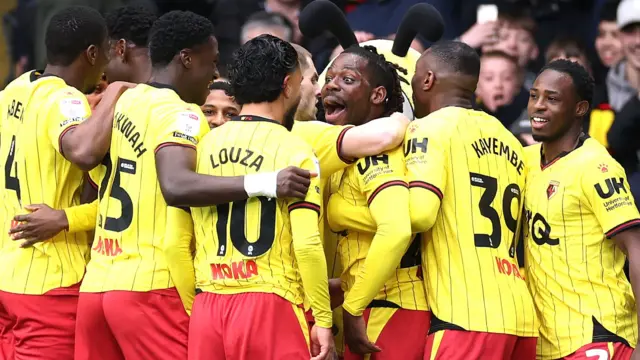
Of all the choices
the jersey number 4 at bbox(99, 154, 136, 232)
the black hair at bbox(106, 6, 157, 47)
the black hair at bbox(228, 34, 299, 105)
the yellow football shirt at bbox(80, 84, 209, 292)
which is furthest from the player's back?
the black hair at bbox(106, 6, 157, 47)

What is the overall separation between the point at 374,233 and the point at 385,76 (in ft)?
2.94

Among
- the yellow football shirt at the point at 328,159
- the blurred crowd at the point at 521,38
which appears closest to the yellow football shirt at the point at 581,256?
the yellow football shirt at the point at 328,159

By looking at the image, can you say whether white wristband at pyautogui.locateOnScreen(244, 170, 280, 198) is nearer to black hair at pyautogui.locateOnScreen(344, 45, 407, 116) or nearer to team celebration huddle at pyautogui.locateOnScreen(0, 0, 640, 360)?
team celebration huddle at pyautogui.locateOnScreen(0, 0, 640, 360)

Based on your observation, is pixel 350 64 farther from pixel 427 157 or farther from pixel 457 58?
pixel 427 157

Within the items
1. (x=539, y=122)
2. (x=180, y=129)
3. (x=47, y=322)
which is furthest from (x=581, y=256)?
(x=47, y=322)

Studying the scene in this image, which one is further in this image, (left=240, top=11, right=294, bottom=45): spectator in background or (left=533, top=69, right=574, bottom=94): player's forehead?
(left=240, top=11, right=294, bottom=45): spectator in background

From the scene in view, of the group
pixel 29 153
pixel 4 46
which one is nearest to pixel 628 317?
pixel 29 153

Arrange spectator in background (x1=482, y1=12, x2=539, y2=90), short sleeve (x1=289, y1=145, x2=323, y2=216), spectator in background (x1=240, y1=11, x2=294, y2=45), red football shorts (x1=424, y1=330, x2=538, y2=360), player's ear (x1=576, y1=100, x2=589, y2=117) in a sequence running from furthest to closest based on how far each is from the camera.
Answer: spectator in background (x1=240, y1=11, x2=294, y2=45), spectator in background (x1=482, y1=12, x2=539, y2=90), player's ear (x1=576, y1=100, x2=589, y2=117), red football shorts (x1=424, y1=330, x2=538, y2=360), short sleeve (x1=289, y1=145, x2=323, y2=216)

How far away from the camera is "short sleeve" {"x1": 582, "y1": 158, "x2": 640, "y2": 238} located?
5.75 m

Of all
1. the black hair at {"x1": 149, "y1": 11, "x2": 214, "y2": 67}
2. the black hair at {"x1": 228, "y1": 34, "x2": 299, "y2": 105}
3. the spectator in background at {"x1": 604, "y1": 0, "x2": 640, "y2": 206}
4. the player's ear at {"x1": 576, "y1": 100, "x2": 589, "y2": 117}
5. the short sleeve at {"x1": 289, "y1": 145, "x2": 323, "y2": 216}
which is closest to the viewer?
the short sleeve at {"x1": 289, "y1": 145, "x2": 323, "y2": 216}

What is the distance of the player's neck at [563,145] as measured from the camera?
613 cm

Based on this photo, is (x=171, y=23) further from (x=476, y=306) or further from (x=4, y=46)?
(x=4, y=46)

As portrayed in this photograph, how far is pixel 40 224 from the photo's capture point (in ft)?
20.0

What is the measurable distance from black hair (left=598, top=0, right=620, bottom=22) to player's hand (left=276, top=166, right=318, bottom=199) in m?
5.14
